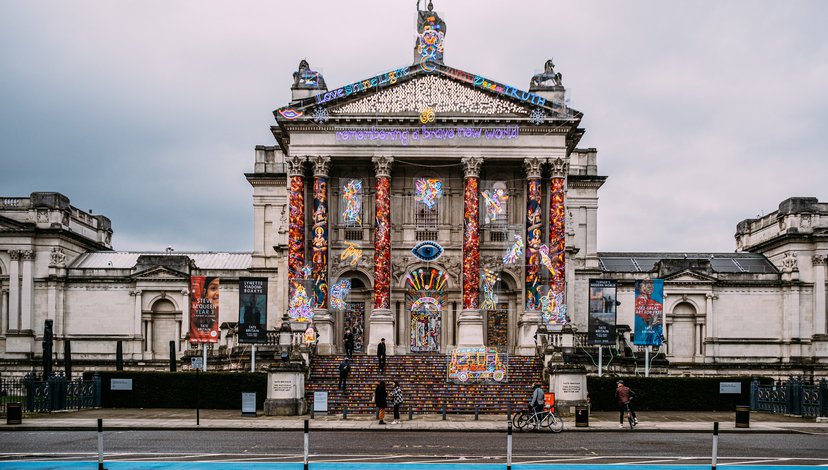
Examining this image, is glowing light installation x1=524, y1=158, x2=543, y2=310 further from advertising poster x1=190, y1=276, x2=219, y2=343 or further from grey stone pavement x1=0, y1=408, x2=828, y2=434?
advertising poster x1=190, y1=276, x2=219, y2=343

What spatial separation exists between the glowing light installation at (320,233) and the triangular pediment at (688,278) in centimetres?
2837

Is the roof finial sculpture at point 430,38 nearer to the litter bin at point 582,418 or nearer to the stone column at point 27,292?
the litter bin at point 582,418

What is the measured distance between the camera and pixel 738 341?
239ft

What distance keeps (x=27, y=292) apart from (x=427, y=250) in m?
34.4

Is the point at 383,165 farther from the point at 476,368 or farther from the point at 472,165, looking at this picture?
the point at 476,368

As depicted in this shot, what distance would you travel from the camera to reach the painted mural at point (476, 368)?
47531mm

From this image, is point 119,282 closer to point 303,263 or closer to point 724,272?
point 303,263

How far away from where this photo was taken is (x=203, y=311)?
46.5 m

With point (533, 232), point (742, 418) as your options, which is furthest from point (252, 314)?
point (742, 418)

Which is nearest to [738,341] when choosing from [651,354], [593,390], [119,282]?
[651,354]

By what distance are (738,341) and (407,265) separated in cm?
2843

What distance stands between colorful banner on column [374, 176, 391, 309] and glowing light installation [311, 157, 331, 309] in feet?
9.72

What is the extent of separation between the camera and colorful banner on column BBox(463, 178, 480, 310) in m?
56.1

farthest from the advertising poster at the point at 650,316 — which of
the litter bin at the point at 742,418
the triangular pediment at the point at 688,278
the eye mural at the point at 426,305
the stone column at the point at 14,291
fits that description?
the stone column at the point at 14,291
